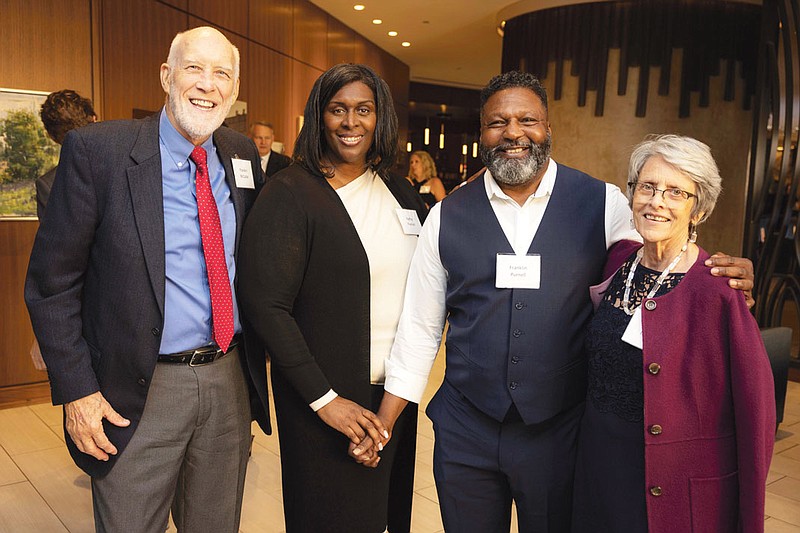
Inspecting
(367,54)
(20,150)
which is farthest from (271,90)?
(367,54)

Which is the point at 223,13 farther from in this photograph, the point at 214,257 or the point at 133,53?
the point at 214,257

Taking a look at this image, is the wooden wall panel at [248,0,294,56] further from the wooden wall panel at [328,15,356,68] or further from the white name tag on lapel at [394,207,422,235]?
the white name tag on lapel at [394,207,422,235]

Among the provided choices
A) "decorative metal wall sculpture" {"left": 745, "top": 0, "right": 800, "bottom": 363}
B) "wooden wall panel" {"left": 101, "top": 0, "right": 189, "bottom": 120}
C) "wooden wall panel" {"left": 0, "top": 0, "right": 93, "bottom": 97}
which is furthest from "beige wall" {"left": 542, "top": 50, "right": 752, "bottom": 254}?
"wooden wall panel" {"left": 0, "top": 0, "right": 93, "bottom": 97}

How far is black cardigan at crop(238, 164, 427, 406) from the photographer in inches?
66.0

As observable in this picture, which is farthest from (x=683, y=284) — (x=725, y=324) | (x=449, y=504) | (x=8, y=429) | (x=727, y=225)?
(x=727, y=225)

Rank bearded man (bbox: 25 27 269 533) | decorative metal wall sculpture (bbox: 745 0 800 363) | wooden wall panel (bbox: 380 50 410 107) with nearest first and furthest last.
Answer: bearded man (bbox: 25 27 269 533) < decorative metal wall sculpture (bbox: 745 0 800 363) < wooden wall panel (bbox: 380 50 410 107)

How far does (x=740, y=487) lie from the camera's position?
4.42 feet

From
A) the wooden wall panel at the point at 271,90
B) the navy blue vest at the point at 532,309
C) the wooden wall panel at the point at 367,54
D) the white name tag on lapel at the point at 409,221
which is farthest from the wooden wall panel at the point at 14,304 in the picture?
the wooden wall panel at the point at 367,54

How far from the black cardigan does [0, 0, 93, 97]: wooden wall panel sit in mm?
3553

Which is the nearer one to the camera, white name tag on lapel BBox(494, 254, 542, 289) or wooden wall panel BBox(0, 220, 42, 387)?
white name tag on lapel BBox(494, 254, 542, 289)

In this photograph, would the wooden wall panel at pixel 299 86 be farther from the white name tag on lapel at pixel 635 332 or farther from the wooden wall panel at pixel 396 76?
the white name tag on lapel at pixel 635 332

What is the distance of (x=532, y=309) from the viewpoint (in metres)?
1.61

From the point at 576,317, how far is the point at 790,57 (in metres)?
4.62

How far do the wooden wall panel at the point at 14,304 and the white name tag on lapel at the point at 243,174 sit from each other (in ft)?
11.1
